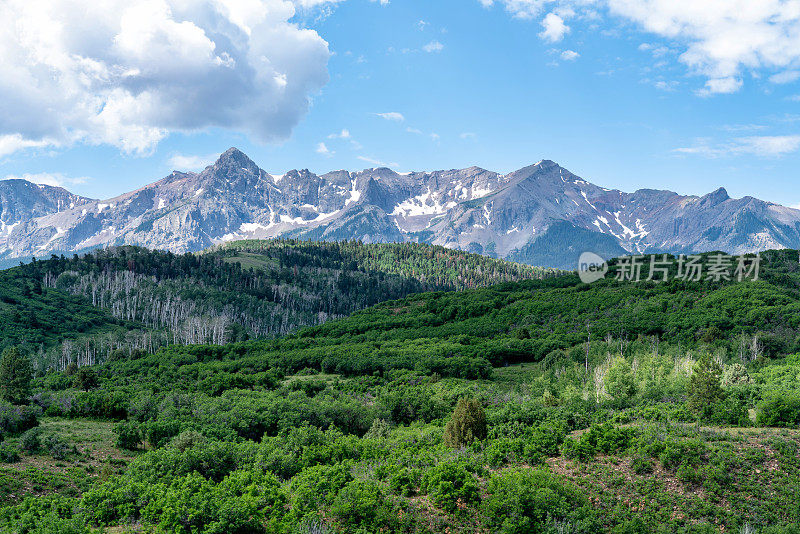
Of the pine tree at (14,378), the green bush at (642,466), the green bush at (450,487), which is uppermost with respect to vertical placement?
the green bush at (642,466)

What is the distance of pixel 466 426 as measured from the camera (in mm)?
37156

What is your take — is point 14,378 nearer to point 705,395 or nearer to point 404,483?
point 404,483

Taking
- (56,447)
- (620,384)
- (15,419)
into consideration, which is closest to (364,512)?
(56,447)

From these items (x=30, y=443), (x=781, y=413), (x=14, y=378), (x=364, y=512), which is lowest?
(x=14, y=378)

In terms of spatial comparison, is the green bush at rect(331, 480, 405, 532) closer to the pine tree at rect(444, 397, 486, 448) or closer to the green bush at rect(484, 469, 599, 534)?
the green bush at rect(484, 469, 599, 534)

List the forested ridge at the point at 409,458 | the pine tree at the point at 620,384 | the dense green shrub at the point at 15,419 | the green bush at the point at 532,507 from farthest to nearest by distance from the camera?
the pine tree at the point at 620,384, the dense green shrub at the point at 15,419, the forested ridge at the point at 409,458, the green bush at the point at 532,507

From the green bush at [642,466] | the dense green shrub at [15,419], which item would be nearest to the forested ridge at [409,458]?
the green bush at [642,466]

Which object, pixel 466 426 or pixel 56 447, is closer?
pixel 466 426

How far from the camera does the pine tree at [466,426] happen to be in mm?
36656

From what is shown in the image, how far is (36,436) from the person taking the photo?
42344mm

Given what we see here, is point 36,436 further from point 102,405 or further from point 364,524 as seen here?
point 364,524

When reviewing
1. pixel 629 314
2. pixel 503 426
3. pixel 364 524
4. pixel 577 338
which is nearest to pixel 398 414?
pixel 503 426

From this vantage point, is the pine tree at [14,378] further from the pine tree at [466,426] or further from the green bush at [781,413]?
the green bush at [781,413]

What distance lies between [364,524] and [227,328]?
594ft
